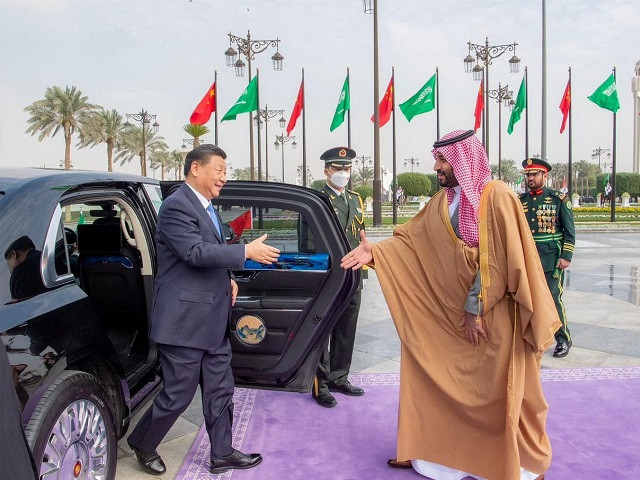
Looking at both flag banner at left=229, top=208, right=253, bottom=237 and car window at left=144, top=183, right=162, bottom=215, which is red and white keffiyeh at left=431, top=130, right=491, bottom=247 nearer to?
flag banner at left=229, top=208, right=253, bottom=237

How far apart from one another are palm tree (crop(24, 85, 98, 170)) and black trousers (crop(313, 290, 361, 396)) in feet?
129

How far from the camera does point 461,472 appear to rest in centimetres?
308

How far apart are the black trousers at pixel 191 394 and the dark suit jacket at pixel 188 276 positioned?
0.10 meters

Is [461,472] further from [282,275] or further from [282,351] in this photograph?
[282,275]

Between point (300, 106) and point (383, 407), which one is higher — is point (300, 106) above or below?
above

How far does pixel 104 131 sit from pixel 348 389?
151ft

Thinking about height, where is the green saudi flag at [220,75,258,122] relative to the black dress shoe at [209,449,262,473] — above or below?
above

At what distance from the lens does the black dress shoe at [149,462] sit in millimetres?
3078

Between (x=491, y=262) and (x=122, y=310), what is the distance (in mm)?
2393

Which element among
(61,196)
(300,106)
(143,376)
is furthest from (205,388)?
(300,106)

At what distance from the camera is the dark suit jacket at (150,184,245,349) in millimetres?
2779

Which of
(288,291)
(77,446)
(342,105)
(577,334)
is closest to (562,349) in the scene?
(577,334)

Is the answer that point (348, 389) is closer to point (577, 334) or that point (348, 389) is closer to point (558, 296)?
point (558, 296)

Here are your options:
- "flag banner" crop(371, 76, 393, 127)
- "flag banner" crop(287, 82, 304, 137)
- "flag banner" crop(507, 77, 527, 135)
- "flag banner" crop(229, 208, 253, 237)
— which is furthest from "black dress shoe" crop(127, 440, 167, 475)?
"flag banner" crop(287, 82, 304, 137)
